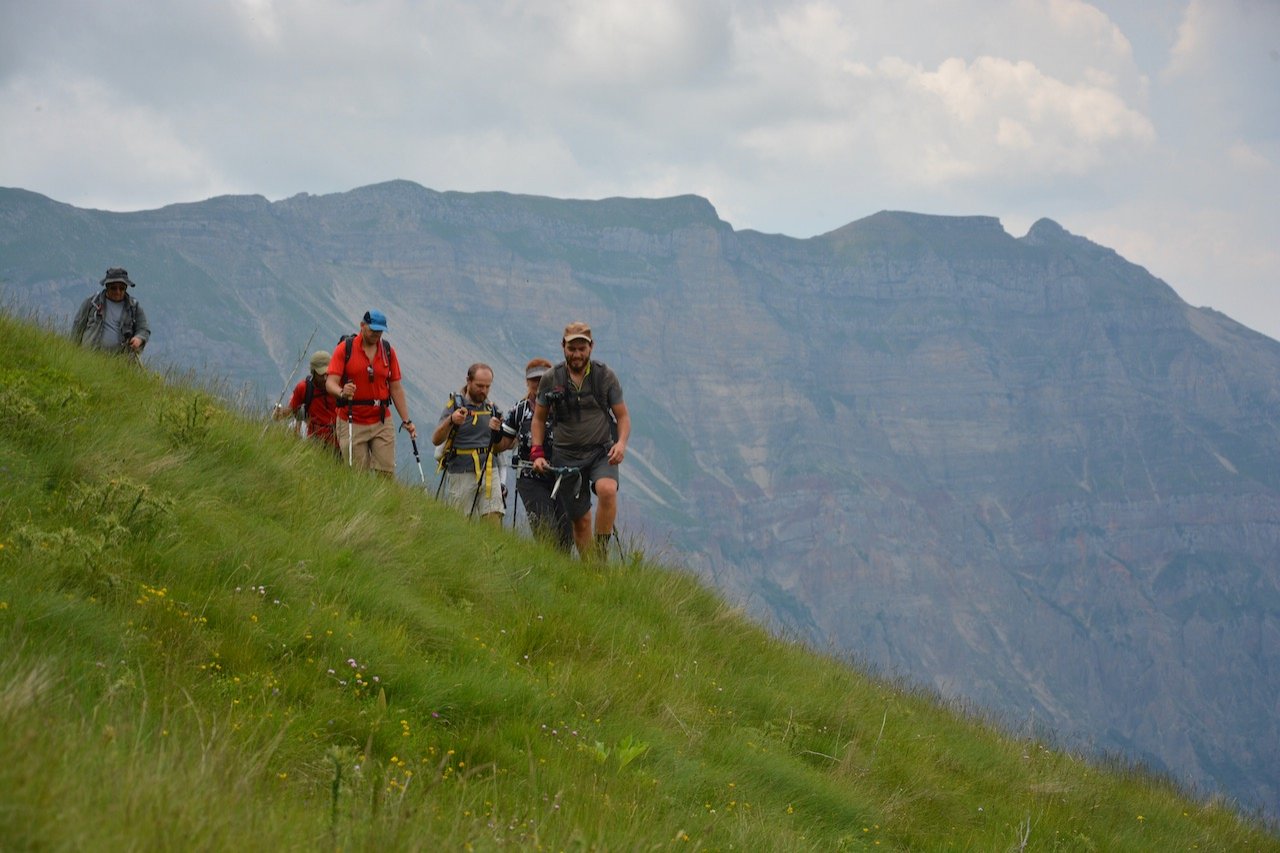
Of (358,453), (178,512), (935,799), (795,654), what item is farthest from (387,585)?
(358,453)

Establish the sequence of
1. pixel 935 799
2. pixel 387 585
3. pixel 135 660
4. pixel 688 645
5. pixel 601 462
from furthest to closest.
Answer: pixel 601 462 → pixel 688 645 → pixel 935 799 → pixel 387 585 → pixel 135 660

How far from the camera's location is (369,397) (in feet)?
37.9

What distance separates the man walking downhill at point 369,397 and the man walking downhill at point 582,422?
1519 millimetres

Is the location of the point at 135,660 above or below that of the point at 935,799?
above

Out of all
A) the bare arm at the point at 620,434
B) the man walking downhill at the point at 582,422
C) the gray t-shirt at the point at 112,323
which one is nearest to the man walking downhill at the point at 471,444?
the man walking downhill at the point at 582,422

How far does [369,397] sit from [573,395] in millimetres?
2235

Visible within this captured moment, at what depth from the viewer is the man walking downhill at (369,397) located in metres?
11.3

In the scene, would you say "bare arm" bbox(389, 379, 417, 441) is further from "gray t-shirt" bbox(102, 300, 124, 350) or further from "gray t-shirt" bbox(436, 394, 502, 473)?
"gray t-shirt" bbox(102, 300, 124, 350)

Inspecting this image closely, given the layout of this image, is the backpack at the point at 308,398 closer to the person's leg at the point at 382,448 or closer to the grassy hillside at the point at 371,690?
the person's leg at the point at 382,448

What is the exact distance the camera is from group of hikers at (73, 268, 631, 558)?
1050 centimetres

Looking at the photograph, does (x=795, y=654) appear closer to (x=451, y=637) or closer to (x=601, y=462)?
(x=601, y=462)

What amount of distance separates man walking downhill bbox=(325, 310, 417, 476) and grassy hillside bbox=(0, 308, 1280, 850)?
209cm

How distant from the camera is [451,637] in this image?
632 centimetres

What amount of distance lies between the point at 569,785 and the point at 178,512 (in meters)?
2.60
